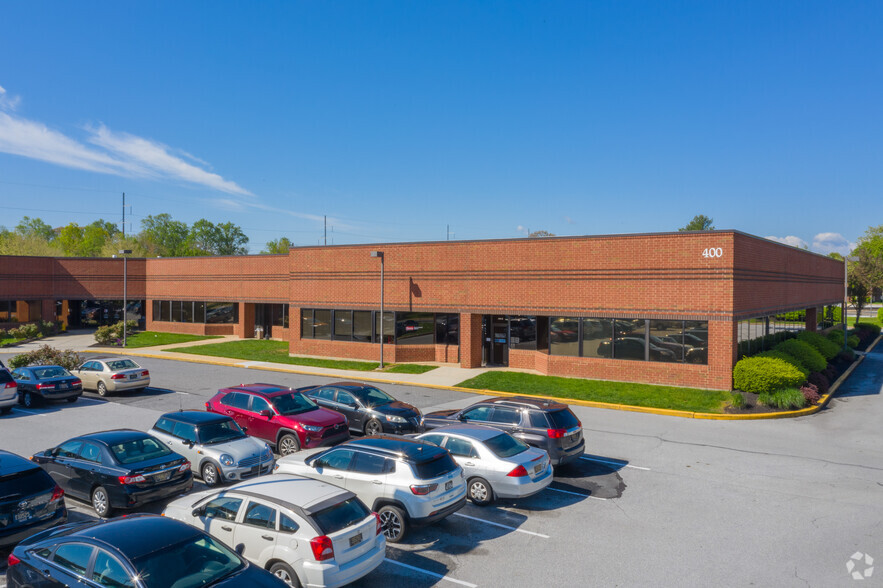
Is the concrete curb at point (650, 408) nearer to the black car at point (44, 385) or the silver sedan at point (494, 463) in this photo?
the silver sedan at point (494, 463)

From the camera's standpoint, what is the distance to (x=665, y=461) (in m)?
14.4

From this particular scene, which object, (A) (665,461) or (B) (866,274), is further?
(B) (866,274)

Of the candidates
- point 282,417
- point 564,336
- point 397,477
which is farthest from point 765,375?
point 282,417

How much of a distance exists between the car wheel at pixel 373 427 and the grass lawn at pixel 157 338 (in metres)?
28.3

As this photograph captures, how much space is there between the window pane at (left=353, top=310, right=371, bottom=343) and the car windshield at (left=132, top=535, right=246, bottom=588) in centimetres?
2488

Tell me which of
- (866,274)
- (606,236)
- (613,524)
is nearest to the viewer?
(613,524)

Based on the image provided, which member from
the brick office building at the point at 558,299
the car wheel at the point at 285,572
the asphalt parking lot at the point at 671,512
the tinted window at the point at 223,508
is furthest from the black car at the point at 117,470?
the brick office building at the point at 558,299

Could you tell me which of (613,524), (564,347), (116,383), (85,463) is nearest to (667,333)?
(564,347)

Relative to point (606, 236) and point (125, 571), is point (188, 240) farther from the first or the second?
point (125, 571)

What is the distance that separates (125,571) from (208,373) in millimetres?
23715

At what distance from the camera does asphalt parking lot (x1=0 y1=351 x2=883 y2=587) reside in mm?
8617

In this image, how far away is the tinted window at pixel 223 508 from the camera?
26.6 ft

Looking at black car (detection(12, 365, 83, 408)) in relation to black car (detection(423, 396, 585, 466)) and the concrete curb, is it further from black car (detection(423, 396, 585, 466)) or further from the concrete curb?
black car (detection(423, 396, 585, 466))

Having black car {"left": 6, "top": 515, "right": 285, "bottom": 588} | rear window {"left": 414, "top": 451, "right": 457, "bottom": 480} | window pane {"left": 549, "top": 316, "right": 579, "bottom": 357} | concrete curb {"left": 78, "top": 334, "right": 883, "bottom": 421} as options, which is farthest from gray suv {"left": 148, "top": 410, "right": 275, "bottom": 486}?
window pane {"left": 549, "top": 316, "right": 579, "bottom": 357}
